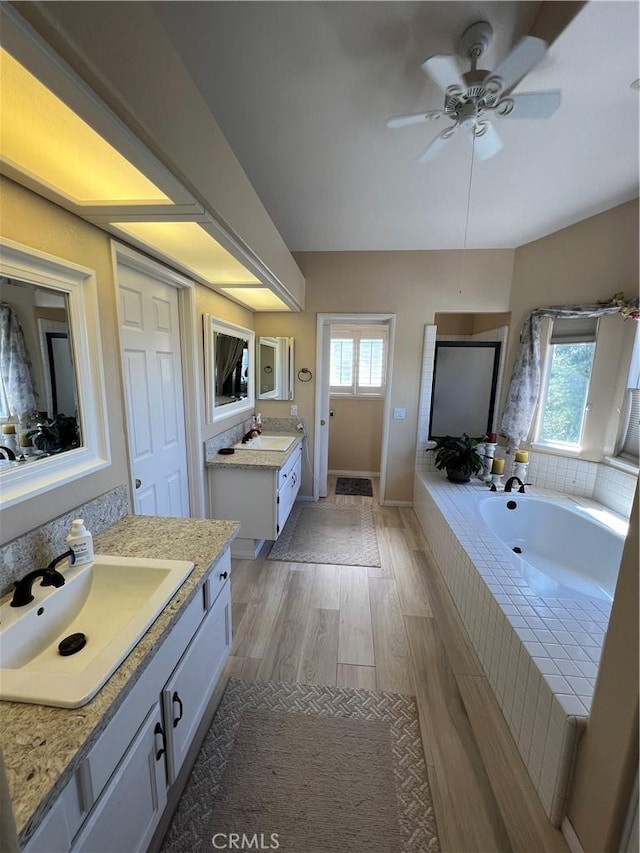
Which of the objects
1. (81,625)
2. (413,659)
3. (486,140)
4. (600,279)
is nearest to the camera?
(81,625)

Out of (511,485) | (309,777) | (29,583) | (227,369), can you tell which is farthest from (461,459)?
(29,583)

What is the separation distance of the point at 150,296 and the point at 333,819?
8.24 feet

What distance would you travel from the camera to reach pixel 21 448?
3.76 ft

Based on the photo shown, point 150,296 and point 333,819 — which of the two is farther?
point 150,296

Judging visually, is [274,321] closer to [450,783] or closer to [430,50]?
[430,50]

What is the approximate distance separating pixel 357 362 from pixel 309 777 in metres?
4.25

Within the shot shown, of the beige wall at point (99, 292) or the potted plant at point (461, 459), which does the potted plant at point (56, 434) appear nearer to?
the beige wall at point (99, 292)

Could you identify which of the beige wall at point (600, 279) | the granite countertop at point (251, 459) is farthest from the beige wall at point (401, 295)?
the granite countertop at point (251, 459)

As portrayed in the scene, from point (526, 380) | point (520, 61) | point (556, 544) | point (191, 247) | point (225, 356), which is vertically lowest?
point (556, 544)

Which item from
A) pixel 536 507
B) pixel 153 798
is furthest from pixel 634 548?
pixel 536 507

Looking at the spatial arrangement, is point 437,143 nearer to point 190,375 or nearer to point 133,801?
point 190,375

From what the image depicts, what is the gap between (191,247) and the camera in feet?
5.53

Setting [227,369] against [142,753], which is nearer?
[142,753]

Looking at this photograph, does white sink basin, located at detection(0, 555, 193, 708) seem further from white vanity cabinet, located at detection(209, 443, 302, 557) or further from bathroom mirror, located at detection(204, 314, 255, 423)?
bathroom mirror, located at detection(204, 314, 255, 423)
